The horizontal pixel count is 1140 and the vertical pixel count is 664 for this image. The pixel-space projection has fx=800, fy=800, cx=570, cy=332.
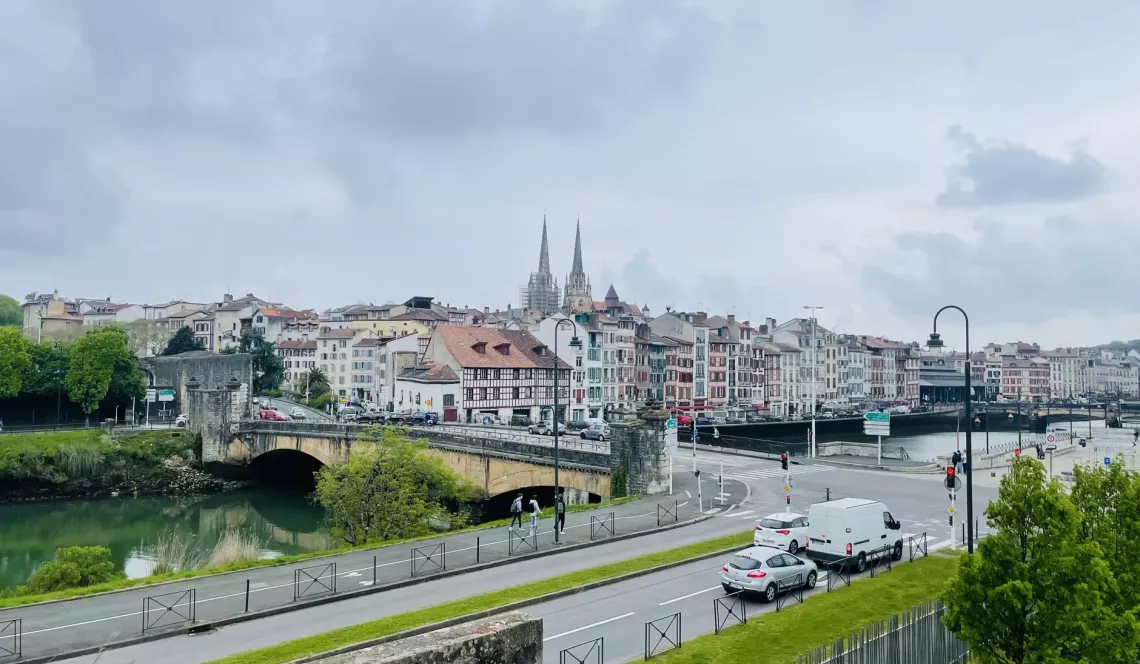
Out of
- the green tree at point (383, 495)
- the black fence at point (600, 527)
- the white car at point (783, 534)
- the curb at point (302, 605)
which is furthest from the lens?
the green tree at point (383, 495)

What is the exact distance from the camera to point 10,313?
16212cm

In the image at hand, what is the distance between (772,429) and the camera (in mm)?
108125

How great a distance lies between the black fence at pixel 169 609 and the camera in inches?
804

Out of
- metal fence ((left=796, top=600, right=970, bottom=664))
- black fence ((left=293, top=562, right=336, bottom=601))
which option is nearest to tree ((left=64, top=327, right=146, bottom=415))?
black fence ((left=293, top=562, right=336, bottom=601))

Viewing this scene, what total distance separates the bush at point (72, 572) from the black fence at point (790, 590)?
24.6 metres

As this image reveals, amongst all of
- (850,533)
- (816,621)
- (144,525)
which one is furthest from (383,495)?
(144,525)

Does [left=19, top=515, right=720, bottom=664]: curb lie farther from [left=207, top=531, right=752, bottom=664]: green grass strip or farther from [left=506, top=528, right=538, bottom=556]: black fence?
[left=207, top=531, right=752, bottom=664]: green grass strip

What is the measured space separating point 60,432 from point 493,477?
1903 inches

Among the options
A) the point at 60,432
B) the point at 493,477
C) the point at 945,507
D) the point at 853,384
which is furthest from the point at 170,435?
the point at 853,384

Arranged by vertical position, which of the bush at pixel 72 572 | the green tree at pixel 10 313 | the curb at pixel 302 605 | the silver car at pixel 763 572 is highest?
the green tree at pixel 10 313

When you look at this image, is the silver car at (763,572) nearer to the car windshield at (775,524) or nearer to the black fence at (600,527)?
the car windshield at (775,524)

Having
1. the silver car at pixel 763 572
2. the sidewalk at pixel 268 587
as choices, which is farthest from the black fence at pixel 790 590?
the sidewalk at pixel 268 587

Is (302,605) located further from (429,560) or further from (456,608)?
(429,560)

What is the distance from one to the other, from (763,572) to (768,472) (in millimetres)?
30116
